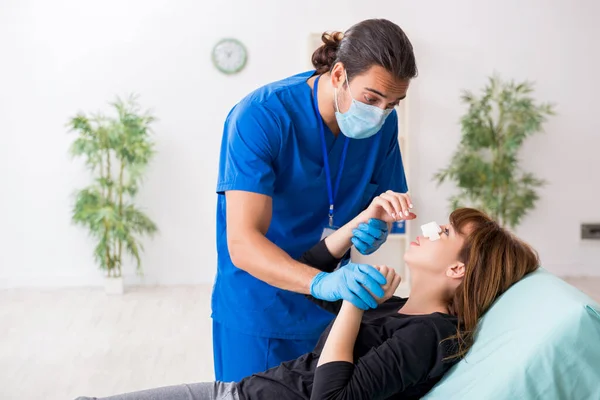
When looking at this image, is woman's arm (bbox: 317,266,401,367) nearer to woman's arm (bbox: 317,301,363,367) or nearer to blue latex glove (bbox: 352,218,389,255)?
woman's arm (bbox: 317,301,363,367)

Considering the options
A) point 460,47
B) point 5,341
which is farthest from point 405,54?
point 460,47

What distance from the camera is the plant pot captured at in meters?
4.55

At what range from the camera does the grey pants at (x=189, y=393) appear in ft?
4.79

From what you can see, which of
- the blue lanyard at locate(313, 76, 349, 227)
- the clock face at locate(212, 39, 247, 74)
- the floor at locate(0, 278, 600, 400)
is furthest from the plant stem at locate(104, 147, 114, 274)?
the blue lanyard at locate(313, 76, 349, 227)

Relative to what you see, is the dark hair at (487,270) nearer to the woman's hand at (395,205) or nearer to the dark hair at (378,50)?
the woman's hand at (395,205)

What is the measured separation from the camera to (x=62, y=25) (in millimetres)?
4512

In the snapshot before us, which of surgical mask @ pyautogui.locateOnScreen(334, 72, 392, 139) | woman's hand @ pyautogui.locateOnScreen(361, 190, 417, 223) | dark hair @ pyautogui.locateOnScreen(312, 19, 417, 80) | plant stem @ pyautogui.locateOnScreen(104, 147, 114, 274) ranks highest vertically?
dark hair @ pyautogui.locateOnScreen(312, 19, 417, 80)

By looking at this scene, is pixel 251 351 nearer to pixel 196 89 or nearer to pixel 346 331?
pixel 346 331

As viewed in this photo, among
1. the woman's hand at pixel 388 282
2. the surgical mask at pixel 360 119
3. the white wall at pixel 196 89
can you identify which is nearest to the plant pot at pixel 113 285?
the white wall at pixel 196 89

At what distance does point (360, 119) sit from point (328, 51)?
20cm

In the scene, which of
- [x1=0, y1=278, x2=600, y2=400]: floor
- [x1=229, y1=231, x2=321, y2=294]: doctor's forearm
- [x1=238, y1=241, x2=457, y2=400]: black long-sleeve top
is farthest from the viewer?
[x1=0, y1=278, x2=600, y2=400]: floor

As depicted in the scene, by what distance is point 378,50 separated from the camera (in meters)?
1.54

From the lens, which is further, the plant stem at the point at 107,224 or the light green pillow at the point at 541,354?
the plant stem at the point at 107,224

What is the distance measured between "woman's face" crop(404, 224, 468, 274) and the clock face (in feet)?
10.1
